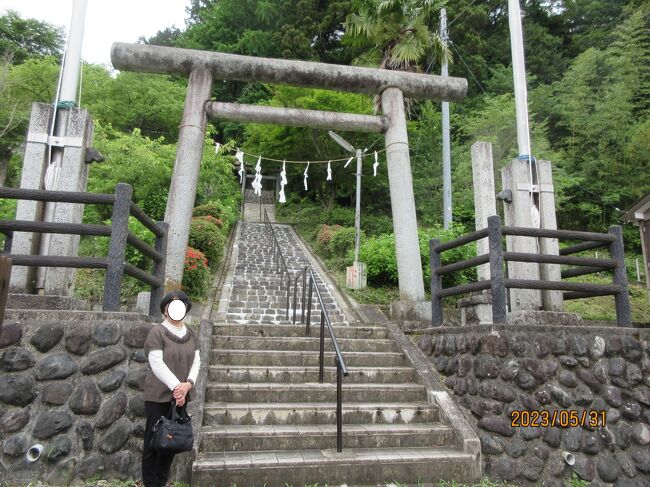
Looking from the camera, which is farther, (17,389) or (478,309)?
(478,309)

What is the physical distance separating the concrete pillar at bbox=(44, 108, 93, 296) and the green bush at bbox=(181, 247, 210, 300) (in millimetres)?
3000

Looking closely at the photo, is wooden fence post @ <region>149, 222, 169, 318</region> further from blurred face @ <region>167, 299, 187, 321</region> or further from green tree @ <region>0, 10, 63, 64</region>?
green tree @ <region>0, 10, 63, 64</region>

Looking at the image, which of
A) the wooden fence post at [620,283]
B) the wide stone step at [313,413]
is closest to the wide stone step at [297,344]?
the wide stone step at [313,413]

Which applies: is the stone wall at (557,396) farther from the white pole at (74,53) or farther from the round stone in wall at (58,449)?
the white pole at (74,53)

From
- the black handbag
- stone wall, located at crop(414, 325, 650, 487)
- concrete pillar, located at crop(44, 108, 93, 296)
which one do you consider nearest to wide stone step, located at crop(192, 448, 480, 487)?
stone wall, located at crop(414, 325, 650, 487)

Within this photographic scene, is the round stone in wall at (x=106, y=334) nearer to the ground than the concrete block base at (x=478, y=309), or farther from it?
nearer to the ground

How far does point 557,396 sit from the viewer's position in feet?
14.6

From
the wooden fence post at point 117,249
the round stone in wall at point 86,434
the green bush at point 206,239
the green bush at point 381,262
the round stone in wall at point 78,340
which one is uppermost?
the green bush at point 206,239

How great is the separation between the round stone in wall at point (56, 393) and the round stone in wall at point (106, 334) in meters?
0.42

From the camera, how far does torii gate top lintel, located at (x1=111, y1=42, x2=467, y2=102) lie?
7.11m

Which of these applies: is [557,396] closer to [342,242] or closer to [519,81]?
[519,81]

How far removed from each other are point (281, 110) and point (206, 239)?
4593 millimetres

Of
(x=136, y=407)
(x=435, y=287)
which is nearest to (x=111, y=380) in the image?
(x=136, y=407)

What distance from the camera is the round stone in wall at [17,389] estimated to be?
354 centimetres
